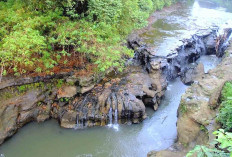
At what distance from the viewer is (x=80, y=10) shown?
1055cm

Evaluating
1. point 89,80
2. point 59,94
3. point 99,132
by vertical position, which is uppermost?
point 89,80

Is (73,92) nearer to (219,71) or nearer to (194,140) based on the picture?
(194,140)

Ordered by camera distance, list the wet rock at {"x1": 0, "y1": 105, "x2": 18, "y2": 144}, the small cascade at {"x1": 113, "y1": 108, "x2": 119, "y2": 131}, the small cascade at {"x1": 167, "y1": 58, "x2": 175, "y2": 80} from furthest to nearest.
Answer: the small cascade at {"x1": 167, "y1": 58, "x2": 175, "y2": 80}
the small cascade at {"x1": 113, "y1": 108, "x2": 119, "y2": 131}
the wet rock at {"x1": 0, "y1": 105, "x2": 18, "y2": 144}

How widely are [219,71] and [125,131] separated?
6.18m

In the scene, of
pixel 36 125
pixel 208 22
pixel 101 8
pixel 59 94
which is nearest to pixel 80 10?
pixel 101 8

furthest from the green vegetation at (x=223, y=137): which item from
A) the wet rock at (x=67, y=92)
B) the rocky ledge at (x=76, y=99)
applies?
the wet rock at (x=67, y=92)

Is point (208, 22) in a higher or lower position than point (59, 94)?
higher

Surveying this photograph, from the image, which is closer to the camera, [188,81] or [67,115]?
[67,115]

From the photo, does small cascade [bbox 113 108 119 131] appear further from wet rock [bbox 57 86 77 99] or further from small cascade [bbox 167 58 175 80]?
small cascade [bbox 167 58 175 80]

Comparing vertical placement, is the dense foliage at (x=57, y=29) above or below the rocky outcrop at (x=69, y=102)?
above

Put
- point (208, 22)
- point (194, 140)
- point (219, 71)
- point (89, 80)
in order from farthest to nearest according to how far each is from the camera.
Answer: point (208, 22) → point (219, 71) → point (89, 80) → point (194, 140)

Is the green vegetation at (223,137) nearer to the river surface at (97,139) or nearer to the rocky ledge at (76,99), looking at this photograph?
the river surface at (97,139)

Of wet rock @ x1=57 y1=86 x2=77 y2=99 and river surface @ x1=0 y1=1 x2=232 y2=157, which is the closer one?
river surface @ x1=0 y1=1 x2=232 y2=157

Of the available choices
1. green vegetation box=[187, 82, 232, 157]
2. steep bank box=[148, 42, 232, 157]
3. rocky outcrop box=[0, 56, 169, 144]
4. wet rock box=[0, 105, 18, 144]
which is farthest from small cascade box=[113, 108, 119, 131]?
wet rock box=[0, 105, 18, 144]
